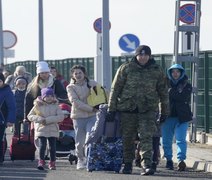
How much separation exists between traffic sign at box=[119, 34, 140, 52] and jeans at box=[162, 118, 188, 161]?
12052mm

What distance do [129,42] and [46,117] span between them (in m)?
13.2

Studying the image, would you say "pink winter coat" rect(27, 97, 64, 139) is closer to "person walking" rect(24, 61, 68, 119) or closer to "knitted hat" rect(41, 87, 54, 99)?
"knitted hat" rect(41, 87, 54, 99)

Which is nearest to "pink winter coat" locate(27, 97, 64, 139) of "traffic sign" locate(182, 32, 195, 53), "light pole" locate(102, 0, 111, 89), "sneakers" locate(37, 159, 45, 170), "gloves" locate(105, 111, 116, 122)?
"sneakers" locate(37, 159, 45, 170)

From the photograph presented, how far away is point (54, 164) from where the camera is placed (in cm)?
1977

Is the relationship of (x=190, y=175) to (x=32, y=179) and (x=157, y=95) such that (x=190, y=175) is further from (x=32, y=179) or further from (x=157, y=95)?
(x=32, y=179)

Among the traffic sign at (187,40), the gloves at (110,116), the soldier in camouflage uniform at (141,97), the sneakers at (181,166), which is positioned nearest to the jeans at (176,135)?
the sneakers at (181,166)

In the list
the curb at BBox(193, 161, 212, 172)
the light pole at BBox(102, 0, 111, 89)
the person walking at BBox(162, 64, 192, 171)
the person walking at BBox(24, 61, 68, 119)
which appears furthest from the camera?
the light pole at BBox(102, 0, 111, 89)

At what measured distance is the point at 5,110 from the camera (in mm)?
20844

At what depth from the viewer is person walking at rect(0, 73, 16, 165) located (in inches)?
816

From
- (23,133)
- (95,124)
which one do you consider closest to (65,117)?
(23,133)

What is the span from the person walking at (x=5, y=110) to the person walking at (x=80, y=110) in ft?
4.58

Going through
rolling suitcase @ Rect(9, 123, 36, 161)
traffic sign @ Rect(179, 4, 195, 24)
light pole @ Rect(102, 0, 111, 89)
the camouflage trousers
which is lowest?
rolling suitcase @ Rect(9, 123, 36, 161)

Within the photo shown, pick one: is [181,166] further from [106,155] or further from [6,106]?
[6,106]

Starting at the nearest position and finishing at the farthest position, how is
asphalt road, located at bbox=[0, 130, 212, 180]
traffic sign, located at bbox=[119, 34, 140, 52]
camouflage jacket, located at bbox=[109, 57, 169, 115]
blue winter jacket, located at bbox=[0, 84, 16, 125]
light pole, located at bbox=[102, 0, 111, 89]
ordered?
1. asphalt road, located at bbox=[0, 130, 212, 180]
2. camouflage jacket, located at bbox=[109, 57, 169, 115]
3. blue winter jacket, located at bbox=[0, 84, 16, 125]
4. light pole, located at bbox=[102, 0, 111, 89]
5. traffic sign, located at bbox=[119, 34, 140, 52]
